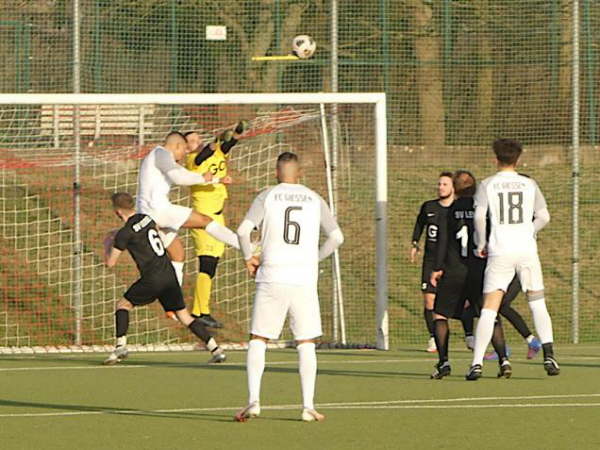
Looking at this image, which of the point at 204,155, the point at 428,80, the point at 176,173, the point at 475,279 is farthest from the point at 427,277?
the point at 428,80

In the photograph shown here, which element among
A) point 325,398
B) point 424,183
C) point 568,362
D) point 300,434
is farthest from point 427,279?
point 424,183

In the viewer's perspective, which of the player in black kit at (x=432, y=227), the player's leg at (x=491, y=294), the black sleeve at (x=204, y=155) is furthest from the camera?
the black sleeve at (x=204, y=155)

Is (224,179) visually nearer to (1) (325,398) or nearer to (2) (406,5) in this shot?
(1) (325,398)

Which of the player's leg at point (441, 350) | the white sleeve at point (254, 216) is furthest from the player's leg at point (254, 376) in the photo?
the player's leg at point (441, 350)

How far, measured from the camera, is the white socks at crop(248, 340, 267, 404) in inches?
374

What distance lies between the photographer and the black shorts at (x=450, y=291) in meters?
12.5

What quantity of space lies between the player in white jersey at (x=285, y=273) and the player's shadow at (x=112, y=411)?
406 mm

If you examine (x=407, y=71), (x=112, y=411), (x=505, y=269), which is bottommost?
(x=112, y=411)

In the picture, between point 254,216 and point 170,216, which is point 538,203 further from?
point 170,216

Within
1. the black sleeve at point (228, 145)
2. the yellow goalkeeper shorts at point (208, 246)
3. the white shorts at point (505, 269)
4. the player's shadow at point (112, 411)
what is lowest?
the player's shadow at point (112, 411)

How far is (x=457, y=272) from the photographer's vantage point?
12.6m

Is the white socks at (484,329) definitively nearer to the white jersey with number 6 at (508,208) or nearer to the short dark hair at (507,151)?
the white jersey with number 6 at (508,208)

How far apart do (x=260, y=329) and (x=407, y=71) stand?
11.9m

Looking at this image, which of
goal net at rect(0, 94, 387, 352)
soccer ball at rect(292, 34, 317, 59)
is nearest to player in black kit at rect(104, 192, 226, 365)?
goal net at rect(0, 94, 387, 352)
